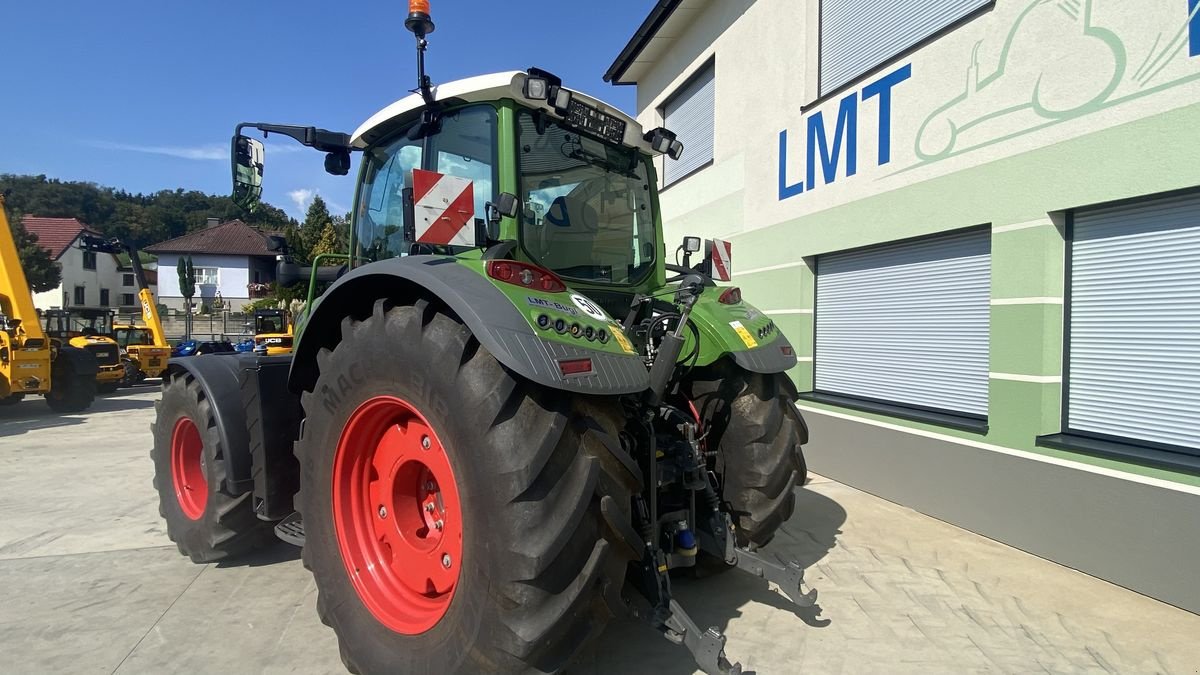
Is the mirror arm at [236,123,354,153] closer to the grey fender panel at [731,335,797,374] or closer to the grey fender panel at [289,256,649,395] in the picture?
the grey fender panel at [289,256,649,395]

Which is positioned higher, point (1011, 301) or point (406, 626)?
point (1011, 301)

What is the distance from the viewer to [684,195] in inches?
376

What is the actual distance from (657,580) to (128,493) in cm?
543

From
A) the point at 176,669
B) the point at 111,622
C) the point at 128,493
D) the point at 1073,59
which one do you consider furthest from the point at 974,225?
the point at 128,493

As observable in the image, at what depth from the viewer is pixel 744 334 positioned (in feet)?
10.8

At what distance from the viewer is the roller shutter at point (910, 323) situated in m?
4.99

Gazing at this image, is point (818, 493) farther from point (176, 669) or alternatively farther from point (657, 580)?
point (176, 669)

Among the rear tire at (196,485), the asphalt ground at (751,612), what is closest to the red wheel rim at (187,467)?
the rear tire at (196,485)

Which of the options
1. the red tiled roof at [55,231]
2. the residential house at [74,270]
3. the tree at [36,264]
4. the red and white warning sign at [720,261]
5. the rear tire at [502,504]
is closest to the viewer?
the rear tire at [502,504]

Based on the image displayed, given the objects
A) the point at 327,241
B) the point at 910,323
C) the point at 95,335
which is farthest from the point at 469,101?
the point at 327,241

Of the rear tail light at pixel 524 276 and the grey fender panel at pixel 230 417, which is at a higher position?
the rear tail light at pixel 524 276

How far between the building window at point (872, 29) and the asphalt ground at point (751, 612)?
3.95 metres

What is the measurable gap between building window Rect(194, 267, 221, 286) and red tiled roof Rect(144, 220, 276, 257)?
1.27 metres

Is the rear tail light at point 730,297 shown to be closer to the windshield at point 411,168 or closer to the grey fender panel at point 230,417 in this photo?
the windshield at point 411,168
